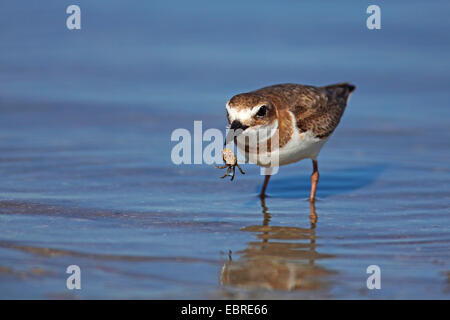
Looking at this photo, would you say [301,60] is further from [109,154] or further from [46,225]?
[46,225]

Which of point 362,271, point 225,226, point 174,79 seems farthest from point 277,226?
point 174,79

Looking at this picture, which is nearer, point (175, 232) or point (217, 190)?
point (175, 232)

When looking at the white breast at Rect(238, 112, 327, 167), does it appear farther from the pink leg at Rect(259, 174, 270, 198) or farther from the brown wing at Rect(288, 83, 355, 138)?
the pink leg at Rect(259, 174, 270, 198)

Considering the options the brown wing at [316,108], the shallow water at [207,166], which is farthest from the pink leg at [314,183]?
the brown wing at [316,108]

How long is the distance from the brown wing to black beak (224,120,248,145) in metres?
1.00

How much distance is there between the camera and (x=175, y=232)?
7426 millimetres

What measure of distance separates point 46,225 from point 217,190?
244 cm

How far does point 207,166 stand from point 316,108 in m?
1.75

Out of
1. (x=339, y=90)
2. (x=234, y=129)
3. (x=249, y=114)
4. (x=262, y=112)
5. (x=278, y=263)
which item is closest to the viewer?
(x=278, y=263)

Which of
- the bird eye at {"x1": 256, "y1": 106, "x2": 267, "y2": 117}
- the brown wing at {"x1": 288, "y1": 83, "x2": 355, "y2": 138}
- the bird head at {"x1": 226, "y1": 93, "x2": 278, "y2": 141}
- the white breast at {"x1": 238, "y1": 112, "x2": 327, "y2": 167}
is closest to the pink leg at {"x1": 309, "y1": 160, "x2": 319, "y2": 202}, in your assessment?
the white breast at {"x1": 238, "y1": 112, "x2": 327, "y2": 167}

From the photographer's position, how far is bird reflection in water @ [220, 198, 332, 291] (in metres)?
6.12

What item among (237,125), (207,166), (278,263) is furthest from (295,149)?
(278,263)

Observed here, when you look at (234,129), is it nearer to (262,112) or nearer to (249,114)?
(249,114)

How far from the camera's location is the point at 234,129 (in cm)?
805
